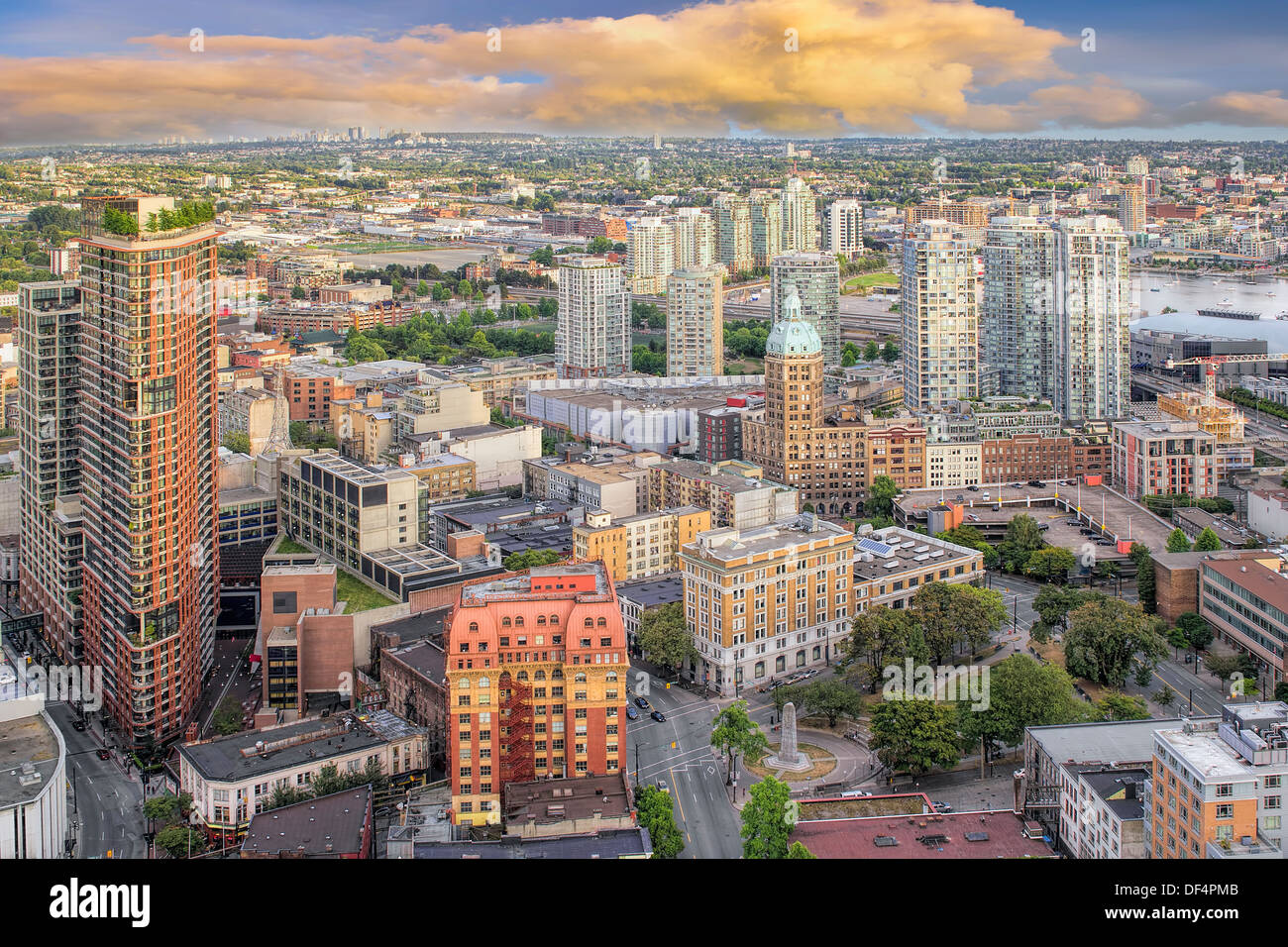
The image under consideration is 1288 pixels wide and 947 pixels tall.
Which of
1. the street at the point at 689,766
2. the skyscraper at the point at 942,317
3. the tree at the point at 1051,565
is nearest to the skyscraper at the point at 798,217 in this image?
the skyscraper at the point at 942,317

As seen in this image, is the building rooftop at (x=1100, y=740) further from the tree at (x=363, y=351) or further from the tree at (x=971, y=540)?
Answer: the tree at (x=363, y=351)

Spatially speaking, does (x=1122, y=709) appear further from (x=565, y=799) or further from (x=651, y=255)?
(x=651, y=255)

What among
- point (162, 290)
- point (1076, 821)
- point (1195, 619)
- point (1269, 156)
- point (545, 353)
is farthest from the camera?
point (1269, 156)

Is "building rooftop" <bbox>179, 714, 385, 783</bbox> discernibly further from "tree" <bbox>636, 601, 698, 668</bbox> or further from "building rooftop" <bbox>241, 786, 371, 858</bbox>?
"tree" <bbox>636, 601, 698, 668</bbox>

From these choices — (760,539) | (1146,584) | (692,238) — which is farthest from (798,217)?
(760,539)

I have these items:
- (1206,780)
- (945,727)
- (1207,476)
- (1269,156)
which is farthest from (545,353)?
(1206,780)

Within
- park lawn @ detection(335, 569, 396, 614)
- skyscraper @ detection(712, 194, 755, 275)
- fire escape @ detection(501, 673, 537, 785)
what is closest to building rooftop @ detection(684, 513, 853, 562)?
park lawn @ detection(335, 569, 396, 614)
